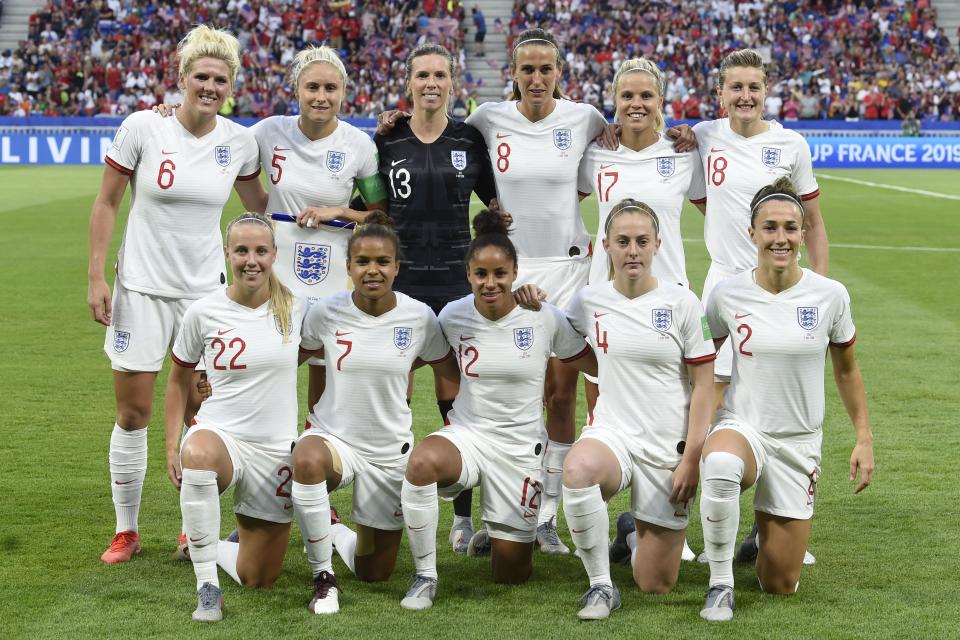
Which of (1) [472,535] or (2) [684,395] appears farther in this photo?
(1) [472,535]

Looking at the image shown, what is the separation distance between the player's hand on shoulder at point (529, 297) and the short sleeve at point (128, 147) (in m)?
1.76

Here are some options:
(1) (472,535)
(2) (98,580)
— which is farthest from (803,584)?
(2) (98,580)

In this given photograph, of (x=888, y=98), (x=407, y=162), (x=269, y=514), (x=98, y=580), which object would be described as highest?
(x=888, y=98)

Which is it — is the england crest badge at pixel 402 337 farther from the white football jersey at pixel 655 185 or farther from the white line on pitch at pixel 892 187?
the white line on pitch at pixel 892 187

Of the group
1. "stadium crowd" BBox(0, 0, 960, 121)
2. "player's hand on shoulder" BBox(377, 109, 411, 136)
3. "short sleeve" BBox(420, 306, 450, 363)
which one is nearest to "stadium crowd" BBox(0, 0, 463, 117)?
"stadium crowd" BBox(0, 0, 960, 121)

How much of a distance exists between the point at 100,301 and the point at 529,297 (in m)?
1.86

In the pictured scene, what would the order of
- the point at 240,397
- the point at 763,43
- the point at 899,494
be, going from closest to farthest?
the point at 240,397, the point at 899,494, the point at 763,43

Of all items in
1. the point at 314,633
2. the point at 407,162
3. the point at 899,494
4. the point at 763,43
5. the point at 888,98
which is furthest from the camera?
the point at 763,43

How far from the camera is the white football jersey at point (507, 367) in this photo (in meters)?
5.01

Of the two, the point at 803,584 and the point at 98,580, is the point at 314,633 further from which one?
the point at 803,584

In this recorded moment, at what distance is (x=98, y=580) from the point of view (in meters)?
4.97

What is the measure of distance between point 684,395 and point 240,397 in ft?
5.90

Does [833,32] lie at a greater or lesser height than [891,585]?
greater

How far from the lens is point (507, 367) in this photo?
4.99 meters
